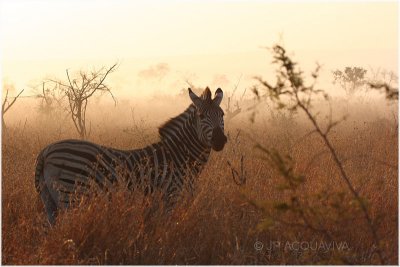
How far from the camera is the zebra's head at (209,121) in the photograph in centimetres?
572

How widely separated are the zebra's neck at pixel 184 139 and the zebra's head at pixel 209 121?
103 mm

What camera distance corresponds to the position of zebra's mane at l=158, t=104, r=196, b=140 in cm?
591

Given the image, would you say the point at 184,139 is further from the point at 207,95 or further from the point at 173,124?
the point at 207,95

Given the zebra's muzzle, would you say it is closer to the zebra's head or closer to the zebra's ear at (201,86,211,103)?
the zebra's head

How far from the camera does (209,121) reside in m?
5.77

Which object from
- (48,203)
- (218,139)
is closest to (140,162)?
(218,139)

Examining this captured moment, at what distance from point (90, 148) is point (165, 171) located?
0.88 meters

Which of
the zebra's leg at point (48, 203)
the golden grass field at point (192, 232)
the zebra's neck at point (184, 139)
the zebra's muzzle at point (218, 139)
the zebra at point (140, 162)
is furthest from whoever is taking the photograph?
the zebra's neck at point (184, 139)

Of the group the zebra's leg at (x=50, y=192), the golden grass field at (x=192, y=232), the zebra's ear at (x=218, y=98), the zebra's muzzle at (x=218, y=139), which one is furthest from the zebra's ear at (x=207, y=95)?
the zebra's leg at (x=50, y=192)

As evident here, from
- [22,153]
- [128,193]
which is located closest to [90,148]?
[128,193]

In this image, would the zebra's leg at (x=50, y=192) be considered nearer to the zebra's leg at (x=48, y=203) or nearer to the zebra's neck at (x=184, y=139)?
the zebra's leg at (x=48, y=203)

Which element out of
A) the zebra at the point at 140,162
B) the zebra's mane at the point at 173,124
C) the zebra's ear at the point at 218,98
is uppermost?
the zebra's ear at the point at 218,98

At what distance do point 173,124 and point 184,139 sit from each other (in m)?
0.23

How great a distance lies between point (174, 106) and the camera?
55.9 meters
